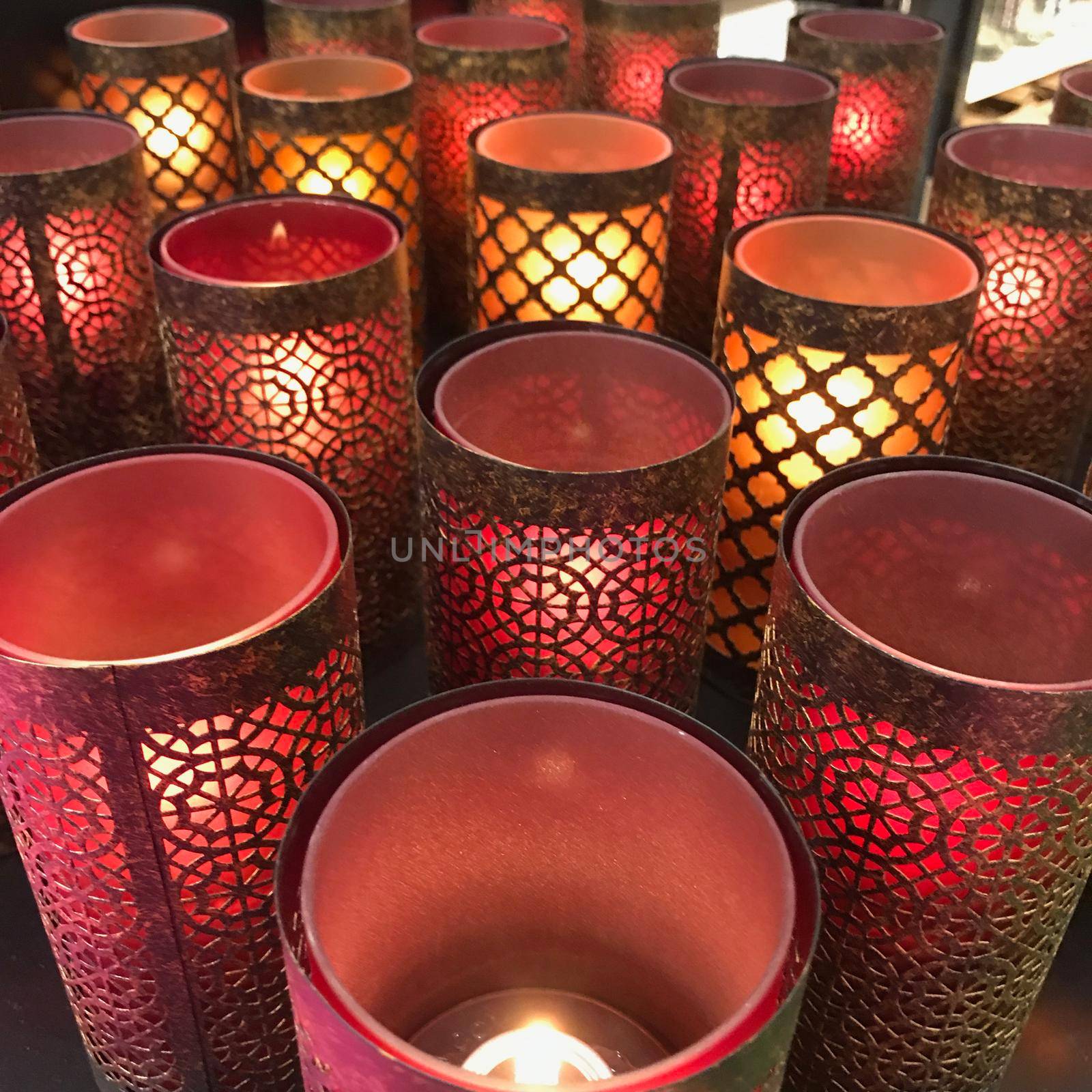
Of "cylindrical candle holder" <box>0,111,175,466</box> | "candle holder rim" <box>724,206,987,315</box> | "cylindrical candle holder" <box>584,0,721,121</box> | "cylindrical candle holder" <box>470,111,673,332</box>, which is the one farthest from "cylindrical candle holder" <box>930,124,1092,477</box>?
"cylindrical candle holder" <box>0,111,175,466</box>

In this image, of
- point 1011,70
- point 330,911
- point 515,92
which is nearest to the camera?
point 330,911

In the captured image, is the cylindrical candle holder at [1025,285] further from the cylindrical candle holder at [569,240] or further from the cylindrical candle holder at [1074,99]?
the cylindrical candle holder at [569,240]

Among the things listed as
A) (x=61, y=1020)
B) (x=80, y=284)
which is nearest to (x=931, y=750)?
(x=61, y=1020)

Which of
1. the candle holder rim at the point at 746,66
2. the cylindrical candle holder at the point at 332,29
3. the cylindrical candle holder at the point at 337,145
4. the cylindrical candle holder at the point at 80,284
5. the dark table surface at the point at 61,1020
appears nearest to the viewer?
the dark table surface at the point at 61,1020

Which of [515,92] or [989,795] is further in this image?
[515,92]

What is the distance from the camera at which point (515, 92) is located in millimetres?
1019

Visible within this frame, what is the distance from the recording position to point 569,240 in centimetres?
77

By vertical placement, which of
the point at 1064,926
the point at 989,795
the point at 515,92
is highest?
the point at 515,92

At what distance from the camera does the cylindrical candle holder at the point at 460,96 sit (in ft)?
3.32

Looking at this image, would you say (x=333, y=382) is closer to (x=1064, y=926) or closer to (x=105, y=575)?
(x=105, y=575)

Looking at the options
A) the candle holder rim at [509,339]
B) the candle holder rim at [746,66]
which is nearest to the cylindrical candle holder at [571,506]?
the candle holder rim at [509,339]

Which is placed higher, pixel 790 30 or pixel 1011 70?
pixel 790 30

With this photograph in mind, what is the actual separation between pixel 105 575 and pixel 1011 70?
59.5 inches

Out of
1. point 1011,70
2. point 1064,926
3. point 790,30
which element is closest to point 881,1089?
point 1064,926
